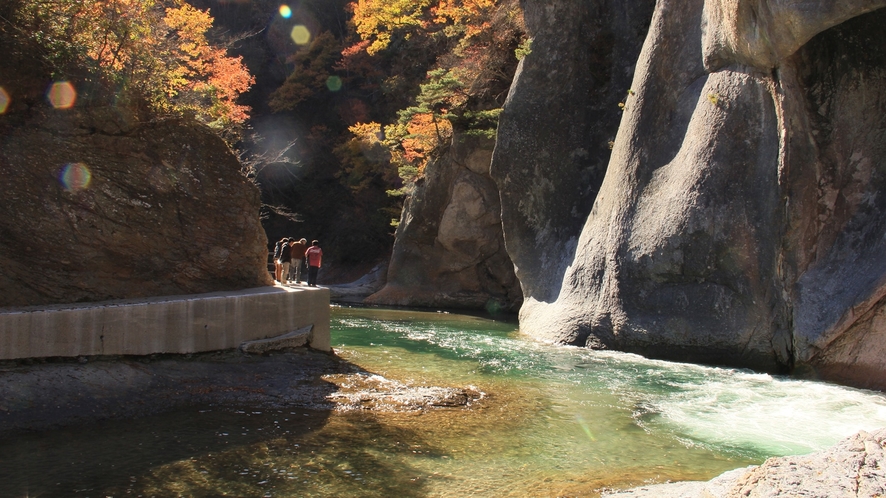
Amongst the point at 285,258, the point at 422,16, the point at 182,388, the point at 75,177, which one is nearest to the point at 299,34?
the point at 422,16

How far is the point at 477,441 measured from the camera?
8266 mm

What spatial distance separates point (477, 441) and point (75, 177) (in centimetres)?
775

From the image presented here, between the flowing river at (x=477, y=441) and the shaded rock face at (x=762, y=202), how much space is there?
1.51 metres

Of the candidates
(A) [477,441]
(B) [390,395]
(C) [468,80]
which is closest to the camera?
(A) [477,441]

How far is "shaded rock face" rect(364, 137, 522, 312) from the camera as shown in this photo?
2827 cm

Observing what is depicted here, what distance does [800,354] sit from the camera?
43.7 ft

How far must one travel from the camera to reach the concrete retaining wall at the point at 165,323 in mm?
9109

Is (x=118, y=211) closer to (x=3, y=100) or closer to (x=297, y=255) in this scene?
(x=3, y=100)

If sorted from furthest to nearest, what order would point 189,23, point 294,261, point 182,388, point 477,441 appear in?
point 189,23 → point 294,261 → point 182,388 → point 477,441

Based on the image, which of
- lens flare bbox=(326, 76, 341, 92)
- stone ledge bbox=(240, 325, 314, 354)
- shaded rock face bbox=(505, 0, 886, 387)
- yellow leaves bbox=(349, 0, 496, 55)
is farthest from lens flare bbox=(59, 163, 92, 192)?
lens flare bbox=(326, 76, 341, 92)

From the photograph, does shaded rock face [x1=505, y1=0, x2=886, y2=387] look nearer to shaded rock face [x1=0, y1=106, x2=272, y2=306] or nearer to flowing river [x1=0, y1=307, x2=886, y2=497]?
flowing river [x1=0, y1=307, x2=886, y2=497]

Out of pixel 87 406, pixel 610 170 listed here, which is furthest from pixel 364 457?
pixel 610 170

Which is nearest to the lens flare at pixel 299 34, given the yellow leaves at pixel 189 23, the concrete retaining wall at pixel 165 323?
the yellow leaves at pixel 189 23

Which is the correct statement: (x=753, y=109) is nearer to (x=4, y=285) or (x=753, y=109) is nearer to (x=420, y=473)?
(x=420, y=473)
